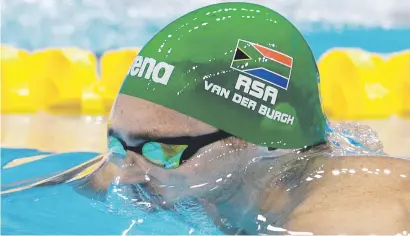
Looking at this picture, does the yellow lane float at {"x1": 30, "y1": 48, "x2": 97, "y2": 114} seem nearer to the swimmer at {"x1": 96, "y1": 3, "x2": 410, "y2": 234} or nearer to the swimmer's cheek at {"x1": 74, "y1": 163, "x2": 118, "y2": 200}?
the swimmer's cheek at {"x1": 74, "y1": 163, "x2": 118, "y2": 200}

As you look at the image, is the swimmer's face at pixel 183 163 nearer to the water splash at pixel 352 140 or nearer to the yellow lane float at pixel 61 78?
the water splash at pixel 352 140

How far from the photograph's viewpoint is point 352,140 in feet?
6.11

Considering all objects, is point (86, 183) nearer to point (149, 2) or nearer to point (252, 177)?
point (252, 177)

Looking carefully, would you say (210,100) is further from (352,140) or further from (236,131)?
(352,140)

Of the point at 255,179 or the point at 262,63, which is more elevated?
the point at 262,63

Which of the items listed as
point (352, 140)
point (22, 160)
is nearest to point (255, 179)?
point (352, 140)

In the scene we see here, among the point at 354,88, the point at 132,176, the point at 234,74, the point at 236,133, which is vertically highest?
the point at 354,88

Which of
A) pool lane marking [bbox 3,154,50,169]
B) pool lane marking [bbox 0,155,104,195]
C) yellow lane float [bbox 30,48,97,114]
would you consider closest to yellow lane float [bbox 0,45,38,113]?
yellow lane float [bbox 30,48,97,114]

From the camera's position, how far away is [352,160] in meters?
1.48

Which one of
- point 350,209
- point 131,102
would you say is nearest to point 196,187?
point 131,102

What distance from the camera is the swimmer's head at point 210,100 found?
139 cm

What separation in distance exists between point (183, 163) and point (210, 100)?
0.16m

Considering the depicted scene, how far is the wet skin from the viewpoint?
135cm

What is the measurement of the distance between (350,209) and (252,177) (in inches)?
9.8
